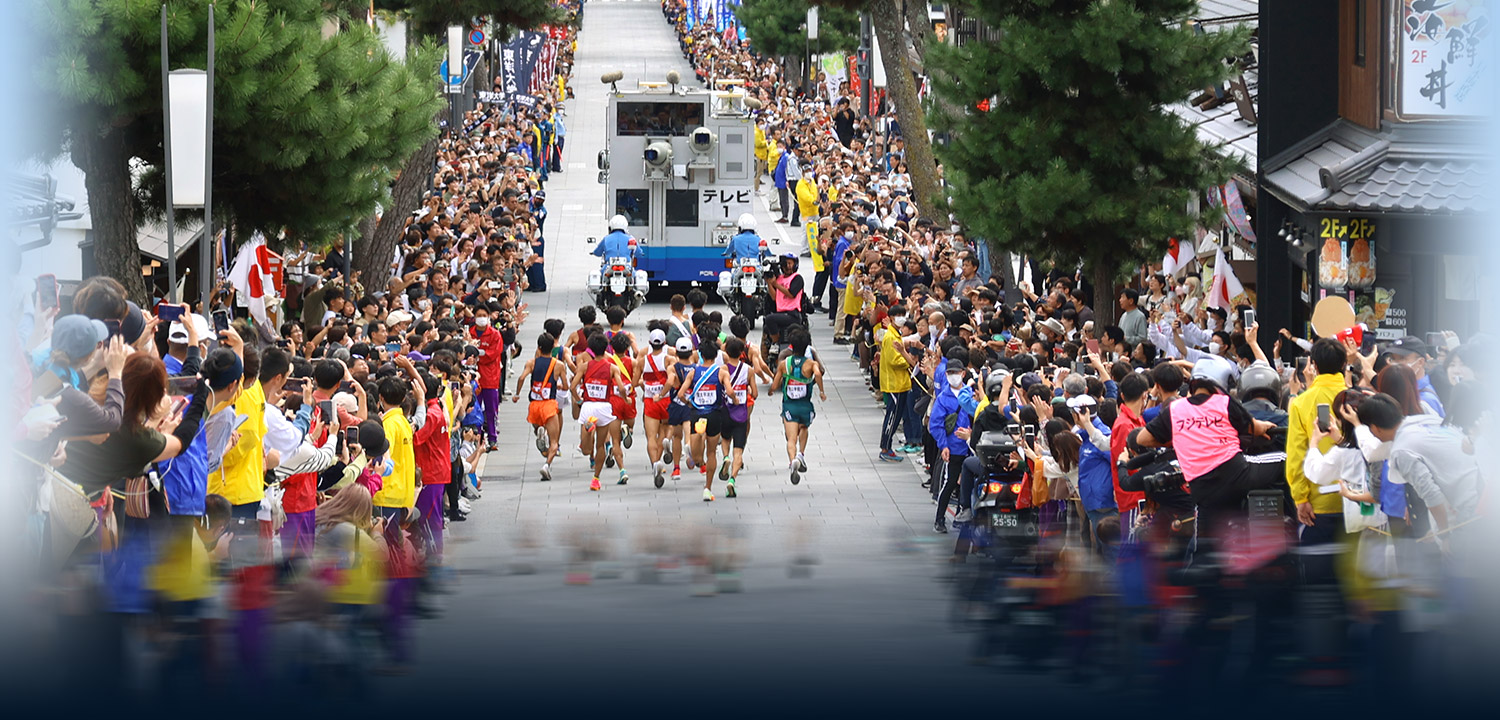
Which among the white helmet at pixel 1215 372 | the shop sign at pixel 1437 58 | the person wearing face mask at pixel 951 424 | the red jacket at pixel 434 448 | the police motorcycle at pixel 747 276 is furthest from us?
the police motorcycle at pixel 747 276

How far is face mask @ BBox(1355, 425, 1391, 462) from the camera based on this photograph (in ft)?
25.4

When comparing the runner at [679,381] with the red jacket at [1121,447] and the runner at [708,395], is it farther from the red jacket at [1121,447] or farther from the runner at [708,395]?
the red jacket at [1121,447]

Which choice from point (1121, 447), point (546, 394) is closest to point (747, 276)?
point (546, 394)

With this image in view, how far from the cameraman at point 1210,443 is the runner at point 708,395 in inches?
250

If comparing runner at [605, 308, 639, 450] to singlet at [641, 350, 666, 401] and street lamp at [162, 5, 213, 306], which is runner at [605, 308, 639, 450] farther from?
street lamp at [162, 5, 213, 306]

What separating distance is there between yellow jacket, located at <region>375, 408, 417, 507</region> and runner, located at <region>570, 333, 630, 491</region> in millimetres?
4753

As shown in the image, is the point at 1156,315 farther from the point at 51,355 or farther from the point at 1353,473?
the point at 51,355

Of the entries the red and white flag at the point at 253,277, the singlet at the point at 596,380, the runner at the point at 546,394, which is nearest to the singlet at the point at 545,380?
the runner at the point at 546,394

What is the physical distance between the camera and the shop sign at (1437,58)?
44.0ft

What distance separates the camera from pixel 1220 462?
29.7 ft

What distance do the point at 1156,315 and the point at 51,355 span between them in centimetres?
1353

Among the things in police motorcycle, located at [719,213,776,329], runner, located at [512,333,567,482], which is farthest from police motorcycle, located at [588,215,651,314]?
runner, located at [512,333,567,482]

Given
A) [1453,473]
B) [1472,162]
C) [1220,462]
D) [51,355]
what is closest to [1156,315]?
[1472,162]

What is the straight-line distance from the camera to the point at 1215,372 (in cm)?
1048
